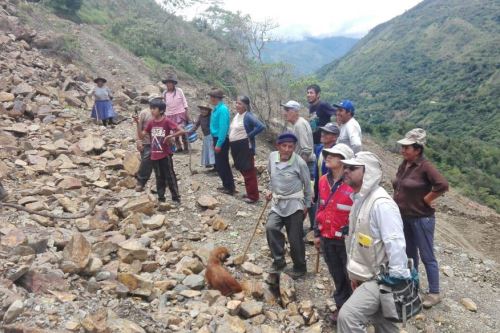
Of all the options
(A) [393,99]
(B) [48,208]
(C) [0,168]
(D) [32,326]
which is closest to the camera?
(D) [32,326]

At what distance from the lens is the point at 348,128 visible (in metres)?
4.64

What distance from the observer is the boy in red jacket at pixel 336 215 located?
3430 millimetres

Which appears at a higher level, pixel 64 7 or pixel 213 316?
pixel 64 7

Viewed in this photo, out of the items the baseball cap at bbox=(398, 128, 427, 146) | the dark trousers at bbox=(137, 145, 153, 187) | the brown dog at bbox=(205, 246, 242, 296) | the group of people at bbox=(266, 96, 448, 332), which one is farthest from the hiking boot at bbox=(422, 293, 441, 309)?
the dark trousers at bbox=(137, 145, 153, 187)

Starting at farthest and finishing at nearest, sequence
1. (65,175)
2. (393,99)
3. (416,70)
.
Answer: (416,70)
(393,99)
(65,175)

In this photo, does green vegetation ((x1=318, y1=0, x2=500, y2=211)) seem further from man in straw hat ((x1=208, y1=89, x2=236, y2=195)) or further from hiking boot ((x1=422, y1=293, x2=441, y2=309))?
hiking boot ((x1=422, y1=293, x2=441, y2=309))

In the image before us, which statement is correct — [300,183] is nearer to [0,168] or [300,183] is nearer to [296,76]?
[0,168]

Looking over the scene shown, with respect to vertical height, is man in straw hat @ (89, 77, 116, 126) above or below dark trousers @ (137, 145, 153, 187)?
above

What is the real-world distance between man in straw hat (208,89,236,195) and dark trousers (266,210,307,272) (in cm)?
223

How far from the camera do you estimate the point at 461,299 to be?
4625 millimetres

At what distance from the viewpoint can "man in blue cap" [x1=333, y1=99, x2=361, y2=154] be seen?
4.57m

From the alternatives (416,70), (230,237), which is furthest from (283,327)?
(416,70)

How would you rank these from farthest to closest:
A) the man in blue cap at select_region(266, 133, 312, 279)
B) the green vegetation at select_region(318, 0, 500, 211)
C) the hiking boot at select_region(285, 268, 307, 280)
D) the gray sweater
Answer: the green vegetation at select_region(318, 0, 500, 211)
the gray sweater
the hiking boot at select_region(285, 268, 307, 280)
the man in blue cap at select_region(266, 133, 312, 279)

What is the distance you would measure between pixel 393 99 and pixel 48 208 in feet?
205
